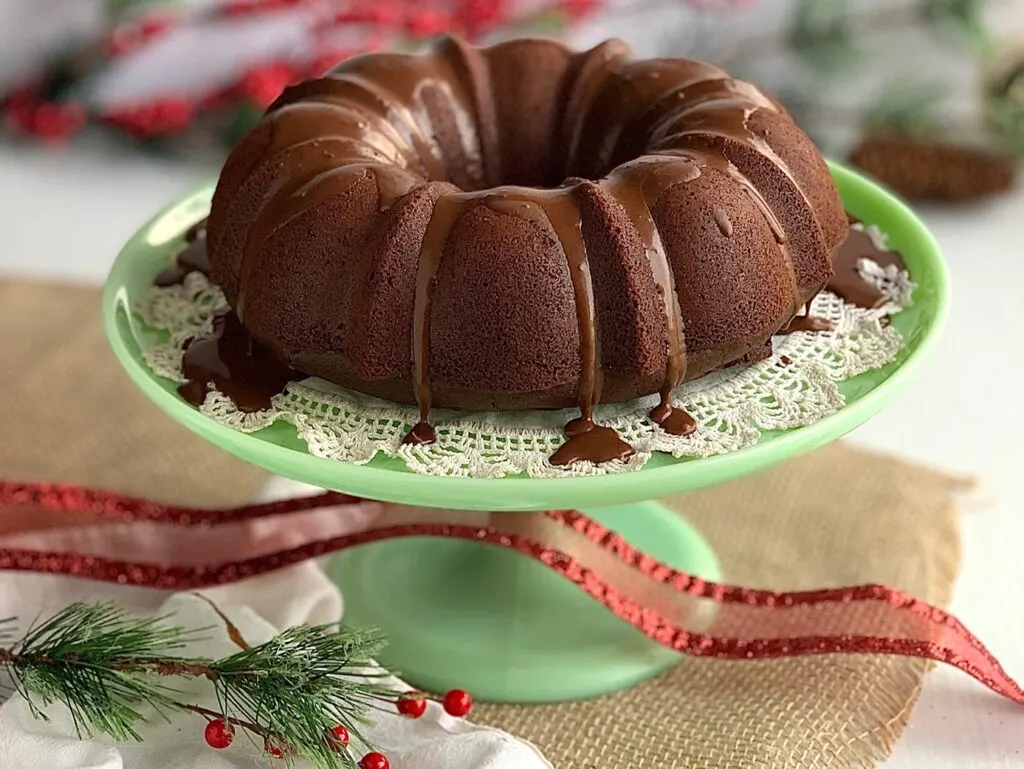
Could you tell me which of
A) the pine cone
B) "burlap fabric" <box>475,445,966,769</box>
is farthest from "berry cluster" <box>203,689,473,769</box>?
the pine cone

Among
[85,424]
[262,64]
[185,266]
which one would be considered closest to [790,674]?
[185,266]

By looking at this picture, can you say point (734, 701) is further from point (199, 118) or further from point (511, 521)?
point (199, 118)

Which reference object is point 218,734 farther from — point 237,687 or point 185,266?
point 185,266

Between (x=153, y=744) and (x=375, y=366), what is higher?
(x=375, y=366)

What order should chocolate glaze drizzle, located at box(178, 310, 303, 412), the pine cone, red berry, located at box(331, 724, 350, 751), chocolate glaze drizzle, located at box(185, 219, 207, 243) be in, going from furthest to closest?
the pine cone, chocolate glaze drizzle, located at box(185, 219, 207, 243), chocolate glaze drizzle, located at box(178, 310, 303, 412), red berry, located at box(331, 724, 350, 751)

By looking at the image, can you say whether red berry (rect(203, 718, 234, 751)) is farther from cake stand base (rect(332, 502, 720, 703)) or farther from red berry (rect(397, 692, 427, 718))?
cake stand base (rect(332, 502, 720, 703))

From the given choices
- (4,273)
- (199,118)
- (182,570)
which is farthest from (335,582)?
(199,118)
